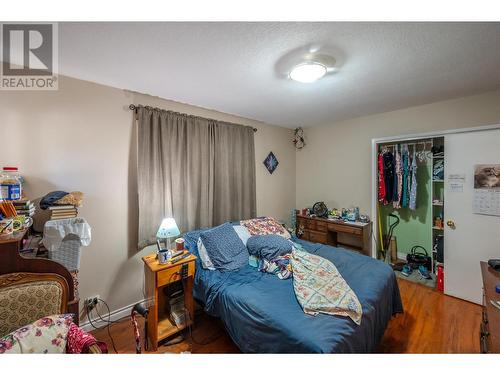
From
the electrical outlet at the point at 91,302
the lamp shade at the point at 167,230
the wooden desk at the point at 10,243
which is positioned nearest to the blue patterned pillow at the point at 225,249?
the lamp shade at the point at 167,230

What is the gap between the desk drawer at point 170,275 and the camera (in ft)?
5.73

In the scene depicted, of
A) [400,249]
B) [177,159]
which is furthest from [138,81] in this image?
[400,249]

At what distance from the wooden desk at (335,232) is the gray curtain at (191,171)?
1.02m

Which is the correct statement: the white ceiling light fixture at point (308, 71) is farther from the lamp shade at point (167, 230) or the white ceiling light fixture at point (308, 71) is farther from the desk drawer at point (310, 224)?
the desk drawer at point (310, 224)

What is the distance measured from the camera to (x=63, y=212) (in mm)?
1609

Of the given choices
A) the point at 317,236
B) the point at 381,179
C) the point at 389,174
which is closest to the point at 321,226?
the point at 317,236

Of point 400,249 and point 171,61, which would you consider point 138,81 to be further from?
point 400,249

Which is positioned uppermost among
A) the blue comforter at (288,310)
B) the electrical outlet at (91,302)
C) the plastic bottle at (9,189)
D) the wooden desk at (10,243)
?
the plastic bottle at (9,189)

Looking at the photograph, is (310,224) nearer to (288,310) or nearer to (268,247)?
(268,247)

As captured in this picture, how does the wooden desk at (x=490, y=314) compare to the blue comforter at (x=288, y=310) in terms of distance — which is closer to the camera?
the wooden desk at (x=490, y=314)

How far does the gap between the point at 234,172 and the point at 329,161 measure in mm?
1760

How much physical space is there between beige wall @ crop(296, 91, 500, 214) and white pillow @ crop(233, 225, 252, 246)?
184 centimetres

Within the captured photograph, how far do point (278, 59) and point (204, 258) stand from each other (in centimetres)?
189
